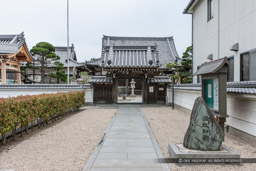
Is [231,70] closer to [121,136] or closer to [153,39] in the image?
[121,136]

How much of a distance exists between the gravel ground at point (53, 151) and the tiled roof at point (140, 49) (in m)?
10.0

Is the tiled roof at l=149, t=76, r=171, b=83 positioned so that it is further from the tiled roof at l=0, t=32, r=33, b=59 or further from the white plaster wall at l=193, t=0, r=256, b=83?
the tiled roof at l=0, t=32, r=33, b=59

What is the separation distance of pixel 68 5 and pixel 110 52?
7276 mm

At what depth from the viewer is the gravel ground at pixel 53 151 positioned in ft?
14.3

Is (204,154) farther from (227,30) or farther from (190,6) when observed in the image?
(190,6)

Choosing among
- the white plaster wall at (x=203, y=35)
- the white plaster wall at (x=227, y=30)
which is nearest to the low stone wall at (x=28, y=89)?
the white plaster wall at (x=203, y=35)

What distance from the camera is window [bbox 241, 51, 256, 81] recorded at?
322 inches

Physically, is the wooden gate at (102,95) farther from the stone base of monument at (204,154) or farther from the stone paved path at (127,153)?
the stone base of monument at (204,154)

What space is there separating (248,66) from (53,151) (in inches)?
323

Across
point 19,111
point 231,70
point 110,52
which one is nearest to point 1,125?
point 19,111

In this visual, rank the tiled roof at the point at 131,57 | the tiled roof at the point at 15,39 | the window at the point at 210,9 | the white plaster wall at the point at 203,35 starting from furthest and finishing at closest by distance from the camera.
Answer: the tiled roof at the point at 15,39 < the tiled roof at the point at 131,57 < the window at the point at 210,9 < the white plaster wall at the point at 203,35

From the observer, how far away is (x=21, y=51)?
16.6 metres

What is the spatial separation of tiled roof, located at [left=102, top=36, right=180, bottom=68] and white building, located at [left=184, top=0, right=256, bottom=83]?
503 centimetres

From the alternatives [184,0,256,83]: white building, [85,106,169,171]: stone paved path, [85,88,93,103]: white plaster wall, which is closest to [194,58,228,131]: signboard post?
[85,106,169,171]: stone paved path
